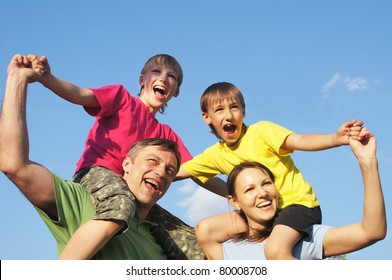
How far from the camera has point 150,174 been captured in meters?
4.56

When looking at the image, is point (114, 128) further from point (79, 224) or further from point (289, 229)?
point (289, 229)

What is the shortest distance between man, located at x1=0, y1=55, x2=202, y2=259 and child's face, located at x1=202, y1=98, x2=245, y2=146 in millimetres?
816

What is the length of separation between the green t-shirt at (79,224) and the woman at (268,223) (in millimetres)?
695

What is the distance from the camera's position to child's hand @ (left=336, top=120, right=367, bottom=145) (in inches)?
168

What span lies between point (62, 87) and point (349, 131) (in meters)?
2.53

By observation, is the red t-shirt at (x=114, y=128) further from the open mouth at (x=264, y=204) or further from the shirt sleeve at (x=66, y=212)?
the open mouth at (x=264, y=204)

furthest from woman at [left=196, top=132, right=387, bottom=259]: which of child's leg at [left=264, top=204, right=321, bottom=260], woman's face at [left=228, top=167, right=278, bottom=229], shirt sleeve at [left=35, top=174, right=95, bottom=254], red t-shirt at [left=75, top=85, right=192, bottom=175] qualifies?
shirt sleeve at [left=35, top=174, right=95, bottom=254]

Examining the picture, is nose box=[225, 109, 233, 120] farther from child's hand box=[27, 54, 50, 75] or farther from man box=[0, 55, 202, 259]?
child's hand box=[27, 54, 50, 75]

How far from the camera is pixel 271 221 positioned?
4.95m

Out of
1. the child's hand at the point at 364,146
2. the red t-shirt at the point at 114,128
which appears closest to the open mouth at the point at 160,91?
the red t-shirt at the point at 114,128

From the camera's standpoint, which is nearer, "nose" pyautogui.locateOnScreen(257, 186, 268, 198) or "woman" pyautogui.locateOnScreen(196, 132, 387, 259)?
"woman" pyautogui.locateOnScreen(196, 132, 387, 259)

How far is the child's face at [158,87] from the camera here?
5.75 meters

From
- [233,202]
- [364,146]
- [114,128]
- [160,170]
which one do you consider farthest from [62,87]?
[364,146]
